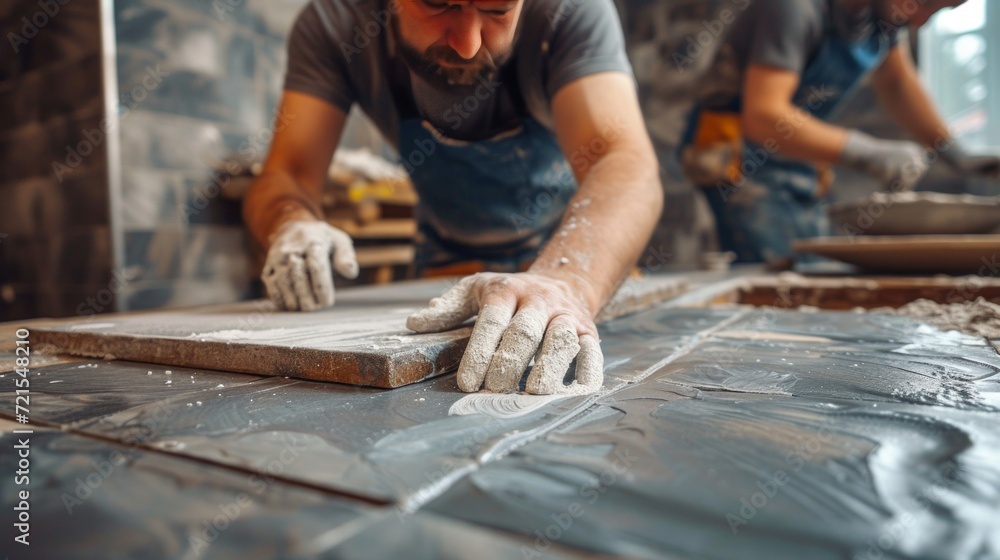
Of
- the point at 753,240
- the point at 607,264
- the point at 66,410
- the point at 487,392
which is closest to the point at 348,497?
the point at 487,392

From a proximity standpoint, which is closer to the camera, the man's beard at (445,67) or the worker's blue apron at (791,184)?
the man's beard at (445,67)

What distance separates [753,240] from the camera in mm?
3537

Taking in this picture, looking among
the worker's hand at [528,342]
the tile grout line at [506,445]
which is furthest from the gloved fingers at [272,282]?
the tile grout line at [506,445]

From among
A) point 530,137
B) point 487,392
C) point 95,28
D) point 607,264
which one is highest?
point 95,28

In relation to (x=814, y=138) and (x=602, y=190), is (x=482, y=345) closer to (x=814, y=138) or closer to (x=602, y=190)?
(x=602, y=190)

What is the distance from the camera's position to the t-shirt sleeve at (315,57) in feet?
5.83

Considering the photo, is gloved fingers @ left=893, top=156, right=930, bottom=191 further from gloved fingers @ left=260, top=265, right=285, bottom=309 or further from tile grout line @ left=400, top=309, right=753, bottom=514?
gloved fingers @ left=260, top=265, right=285, bottom=309

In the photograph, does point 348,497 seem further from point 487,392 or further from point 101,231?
point 101,231

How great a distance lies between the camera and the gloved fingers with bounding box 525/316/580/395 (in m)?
0.84

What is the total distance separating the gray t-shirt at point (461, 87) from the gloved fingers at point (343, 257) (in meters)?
0.47

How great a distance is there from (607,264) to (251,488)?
868 mm

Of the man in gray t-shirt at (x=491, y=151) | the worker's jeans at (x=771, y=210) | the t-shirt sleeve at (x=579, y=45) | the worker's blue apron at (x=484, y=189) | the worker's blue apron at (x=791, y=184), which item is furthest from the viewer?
the worker's jeans at (x=771, y=210)

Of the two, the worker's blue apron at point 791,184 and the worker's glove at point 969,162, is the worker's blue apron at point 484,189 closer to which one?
the worker's blue apron at point 791,184

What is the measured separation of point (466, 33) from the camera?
122 centimetres
